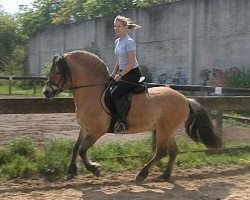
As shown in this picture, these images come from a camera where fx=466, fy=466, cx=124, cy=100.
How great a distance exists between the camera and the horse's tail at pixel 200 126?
26.3 feet

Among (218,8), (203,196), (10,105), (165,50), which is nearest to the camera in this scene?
(203,196)

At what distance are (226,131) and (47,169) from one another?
6.31m

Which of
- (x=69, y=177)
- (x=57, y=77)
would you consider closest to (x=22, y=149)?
(x=69, y=177)

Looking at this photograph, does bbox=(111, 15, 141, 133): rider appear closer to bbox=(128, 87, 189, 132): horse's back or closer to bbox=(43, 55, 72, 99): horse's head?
bbox=(128, 87, 189, 132): horse's back

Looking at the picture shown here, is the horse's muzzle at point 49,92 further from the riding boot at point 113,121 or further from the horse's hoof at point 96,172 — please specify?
the horse's hoof at point 96,172

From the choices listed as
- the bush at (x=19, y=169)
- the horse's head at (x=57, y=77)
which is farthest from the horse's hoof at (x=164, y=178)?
the horse's head at (x=57, y=77)

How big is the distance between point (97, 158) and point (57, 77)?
1947 millimetres

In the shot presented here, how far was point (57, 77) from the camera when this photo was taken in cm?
696

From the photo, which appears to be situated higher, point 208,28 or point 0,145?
point 208,28

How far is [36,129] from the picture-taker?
41.6ft

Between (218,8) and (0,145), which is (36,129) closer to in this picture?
(0,145)

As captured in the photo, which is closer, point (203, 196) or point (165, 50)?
point (203, 196)

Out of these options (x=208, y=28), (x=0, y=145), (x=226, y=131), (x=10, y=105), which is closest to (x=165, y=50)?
(x=208, y=28)

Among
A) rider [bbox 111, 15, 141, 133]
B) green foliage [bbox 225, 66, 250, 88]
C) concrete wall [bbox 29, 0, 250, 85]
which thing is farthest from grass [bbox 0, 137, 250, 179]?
concrete wall [bbox 29, 0, 250, 85]
